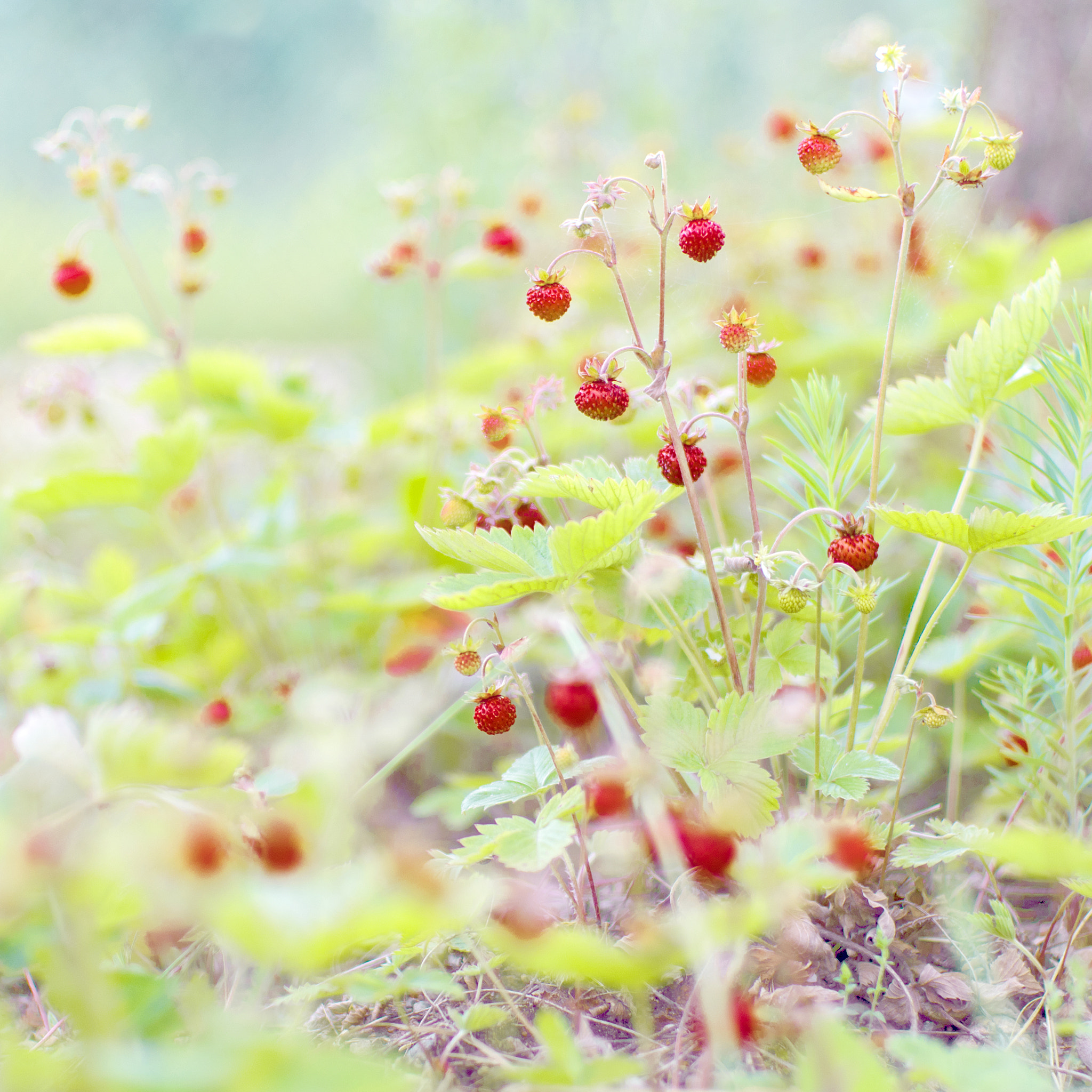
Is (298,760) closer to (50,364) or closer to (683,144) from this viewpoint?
(50,364)

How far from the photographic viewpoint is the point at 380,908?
14.4 inches

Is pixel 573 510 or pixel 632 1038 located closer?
pixel 632 1038

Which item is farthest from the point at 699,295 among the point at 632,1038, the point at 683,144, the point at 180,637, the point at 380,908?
the point at 683,144

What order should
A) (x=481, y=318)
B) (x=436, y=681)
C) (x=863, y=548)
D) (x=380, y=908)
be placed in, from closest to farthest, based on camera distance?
(x=380, y=908) < (x=863, y=548) < (x=436, y=681) < (x=481, y=318)

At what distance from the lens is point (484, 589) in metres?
0.56

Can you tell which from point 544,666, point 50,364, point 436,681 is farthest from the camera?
point 50,364

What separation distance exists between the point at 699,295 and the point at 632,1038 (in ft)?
4.38

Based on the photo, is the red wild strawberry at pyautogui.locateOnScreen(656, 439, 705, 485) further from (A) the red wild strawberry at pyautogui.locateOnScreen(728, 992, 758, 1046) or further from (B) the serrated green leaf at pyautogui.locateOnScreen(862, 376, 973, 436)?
(A) the red wild strawberry at pyautogui.locateOnScreen(728, 992, 758, 1046)

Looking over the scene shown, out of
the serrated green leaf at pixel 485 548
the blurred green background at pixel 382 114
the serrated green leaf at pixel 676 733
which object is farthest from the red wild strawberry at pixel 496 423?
the blurred green background at pixel 382 114

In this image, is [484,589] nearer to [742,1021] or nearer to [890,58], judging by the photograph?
[742,1021]

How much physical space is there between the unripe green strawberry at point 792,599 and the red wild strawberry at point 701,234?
0.23m

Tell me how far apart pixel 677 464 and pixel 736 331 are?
97mm

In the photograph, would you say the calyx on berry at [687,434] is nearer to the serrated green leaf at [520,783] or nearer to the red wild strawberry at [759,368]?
the red wild strawberry at [759,368]

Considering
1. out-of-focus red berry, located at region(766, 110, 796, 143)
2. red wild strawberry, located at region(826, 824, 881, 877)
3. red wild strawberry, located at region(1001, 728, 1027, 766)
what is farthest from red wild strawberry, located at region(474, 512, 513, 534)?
out-of-focus red berry, located at region(766, 110, 796, 143)
